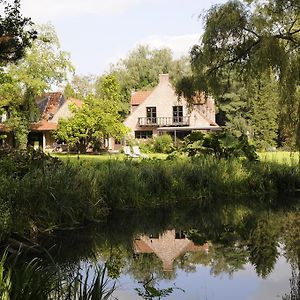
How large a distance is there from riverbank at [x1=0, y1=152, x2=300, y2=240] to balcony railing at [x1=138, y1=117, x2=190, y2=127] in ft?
104

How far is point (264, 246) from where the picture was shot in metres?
9.03

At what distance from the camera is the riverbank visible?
382 inches

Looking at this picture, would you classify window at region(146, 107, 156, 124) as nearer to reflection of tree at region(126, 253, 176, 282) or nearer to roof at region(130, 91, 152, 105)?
roof at region(130, 91, 152, 105)

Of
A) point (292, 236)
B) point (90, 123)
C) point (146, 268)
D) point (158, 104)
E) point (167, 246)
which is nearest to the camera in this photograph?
point (146, 268)

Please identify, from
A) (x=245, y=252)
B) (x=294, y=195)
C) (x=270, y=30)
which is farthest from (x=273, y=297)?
(x=294, y=195)

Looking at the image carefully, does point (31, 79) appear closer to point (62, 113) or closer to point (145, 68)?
point (62, 113)

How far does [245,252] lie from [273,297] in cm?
227

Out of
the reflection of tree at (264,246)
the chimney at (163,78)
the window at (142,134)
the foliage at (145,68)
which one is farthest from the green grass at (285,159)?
the foliage at (145,68)

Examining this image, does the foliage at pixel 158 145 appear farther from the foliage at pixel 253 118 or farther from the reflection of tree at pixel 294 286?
the reflection of tree at pixel 294 286

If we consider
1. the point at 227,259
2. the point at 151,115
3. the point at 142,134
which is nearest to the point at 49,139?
the point at 142,134

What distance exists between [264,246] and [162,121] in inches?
1638

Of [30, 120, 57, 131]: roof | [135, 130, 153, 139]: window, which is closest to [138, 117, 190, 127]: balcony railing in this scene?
[135, 130, 153, 139]: window

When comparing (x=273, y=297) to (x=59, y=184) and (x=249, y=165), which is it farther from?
(x=249, y=165)

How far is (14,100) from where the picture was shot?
39.8 metres
